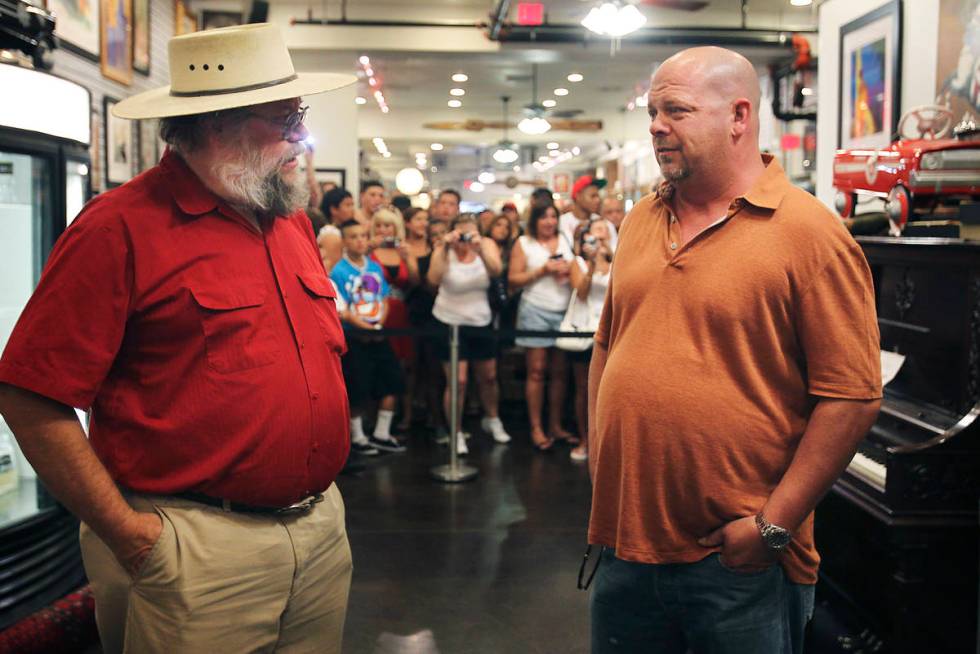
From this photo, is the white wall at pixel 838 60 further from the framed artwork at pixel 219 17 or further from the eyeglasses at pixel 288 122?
the framed artwork at pixel 219 17

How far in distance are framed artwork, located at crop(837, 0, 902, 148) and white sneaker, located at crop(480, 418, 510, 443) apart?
2.97 m

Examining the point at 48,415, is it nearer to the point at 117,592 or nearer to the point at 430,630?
the point at 117,592

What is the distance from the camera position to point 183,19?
8.98 meters

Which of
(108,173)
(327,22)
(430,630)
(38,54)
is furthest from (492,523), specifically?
(327,22)

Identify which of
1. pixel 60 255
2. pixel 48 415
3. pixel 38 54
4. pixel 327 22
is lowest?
pixel 48 415

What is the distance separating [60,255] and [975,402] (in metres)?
2.46

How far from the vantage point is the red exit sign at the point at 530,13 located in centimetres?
976

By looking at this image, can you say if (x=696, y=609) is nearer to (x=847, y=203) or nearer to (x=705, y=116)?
(x=705, y=116)

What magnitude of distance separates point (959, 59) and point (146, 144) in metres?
6.00

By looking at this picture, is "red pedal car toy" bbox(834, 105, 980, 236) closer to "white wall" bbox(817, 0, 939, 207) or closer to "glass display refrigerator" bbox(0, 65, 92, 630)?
"white wall" bbox(817, 0, 939, 207)

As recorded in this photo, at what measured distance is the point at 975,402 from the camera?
2.72 metres

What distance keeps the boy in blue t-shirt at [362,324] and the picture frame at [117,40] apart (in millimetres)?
2183

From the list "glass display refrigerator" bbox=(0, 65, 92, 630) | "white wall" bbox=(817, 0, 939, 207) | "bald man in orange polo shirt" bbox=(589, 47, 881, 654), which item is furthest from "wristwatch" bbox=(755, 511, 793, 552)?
"white wall" bbox=(817, 0, 939, 207)

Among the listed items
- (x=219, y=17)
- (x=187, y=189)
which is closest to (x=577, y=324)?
(x=187, y=189)
